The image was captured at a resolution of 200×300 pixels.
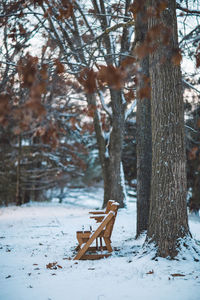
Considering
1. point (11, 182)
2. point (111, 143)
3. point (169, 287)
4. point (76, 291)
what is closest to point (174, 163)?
point (169, 287)

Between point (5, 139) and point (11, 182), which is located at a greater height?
point (5, 139)

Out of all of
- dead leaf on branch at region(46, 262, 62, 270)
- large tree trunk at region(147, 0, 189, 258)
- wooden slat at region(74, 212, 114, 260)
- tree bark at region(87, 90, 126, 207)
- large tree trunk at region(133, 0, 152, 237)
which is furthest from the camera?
tree bark at region(87, 90, 126, 207)

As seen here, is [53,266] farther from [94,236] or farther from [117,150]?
[117,150]

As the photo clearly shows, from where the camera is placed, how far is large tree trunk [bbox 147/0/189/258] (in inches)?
174

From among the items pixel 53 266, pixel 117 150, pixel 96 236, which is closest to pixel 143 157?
pixel 96 236

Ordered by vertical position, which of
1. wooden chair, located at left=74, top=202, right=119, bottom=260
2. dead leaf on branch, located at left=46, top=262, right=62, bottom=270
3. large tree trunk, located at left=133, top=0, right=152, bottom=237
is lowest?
dead leaf on branch, located at left=46, top=262, right=62, bottom=270

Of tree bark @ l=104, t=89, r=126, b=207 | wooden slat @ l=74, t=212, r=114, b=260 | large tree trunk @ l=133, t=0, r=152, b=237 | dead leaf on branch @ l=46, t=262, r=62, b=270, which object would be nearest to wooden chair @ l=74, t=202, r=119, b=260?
wooden slat @ l=74, t=212, r=114, b=260

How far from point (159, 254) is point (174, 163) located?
4.74ft

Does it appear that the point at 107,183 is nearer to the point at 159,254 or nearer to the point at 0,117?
the point at 159,254

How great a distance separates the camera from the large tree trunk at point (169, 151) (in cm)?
441

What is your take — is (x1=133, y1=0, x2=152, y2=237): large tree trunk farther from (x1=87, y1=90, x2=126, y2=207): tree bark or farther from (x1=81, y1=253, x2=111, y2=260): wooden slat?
(x1=87, y1=90, x2=126, y2=207): tree bark

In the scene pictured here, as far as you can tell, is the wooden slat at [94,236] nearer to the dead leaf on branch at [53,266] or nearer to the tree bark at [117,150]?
the dead leaf on branch at [53,266]

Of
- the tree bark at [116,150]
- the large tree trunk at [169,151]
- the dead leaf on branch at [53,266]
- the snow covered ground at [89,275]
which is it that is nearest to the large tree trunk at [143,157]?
the snow covered ground at [89,275]

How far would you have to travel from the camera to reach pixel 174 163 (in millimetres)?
4473
